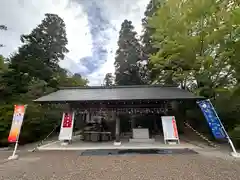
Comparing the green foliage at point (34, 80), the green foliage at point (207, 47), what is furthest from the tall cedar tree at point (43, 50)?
the green foliage at point (207, 47)

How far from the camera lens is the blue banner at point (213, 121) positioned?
21.1ft

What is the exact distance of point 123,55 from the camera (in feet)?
69.3

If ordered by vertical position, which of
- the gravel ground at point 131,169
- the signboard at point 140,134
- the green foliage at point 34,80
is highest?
the green foliage at point 34,80

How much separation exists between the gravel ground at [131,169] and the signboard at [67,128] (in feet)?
10.5

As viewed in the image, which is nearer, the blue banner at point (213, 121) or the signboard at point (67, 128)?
the blue banner at point (213, 121)

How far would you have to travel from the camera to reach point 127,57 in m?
20.4

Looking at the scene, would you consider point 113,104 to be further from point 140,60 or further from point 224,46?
point 140,60

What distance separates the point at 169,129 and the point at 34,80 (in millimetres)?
11972

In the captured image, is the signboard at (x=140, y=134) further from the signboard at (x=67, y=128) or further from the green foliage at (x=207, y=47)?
the green foliage at (x=207, y=47)

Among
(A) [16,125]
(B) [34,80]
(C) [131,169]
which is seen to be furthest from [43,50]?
(C) [131,169]

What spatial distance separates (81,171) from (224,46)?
30.6 ft

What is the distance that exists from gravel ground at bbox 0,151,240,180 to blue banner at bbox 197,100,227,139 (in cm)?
157

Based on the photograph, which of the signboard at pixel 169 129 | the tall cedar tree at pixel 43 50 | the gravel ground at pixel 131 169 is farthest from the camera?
the tall cedar tree at pixel 43 50

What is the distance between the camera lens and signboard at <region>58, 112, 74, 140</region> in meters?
8.38
